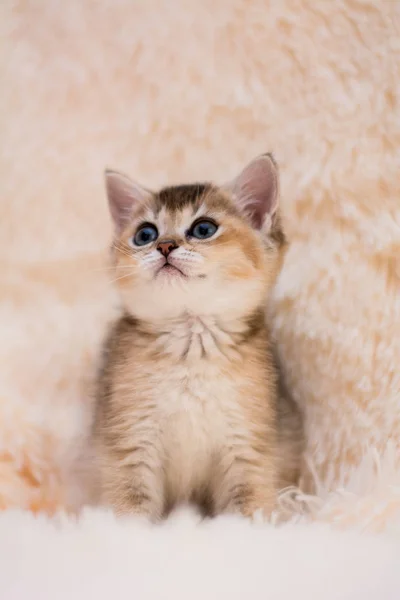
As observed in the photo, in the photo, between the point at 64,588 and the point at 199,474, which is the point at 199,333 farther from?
the point at 64,588

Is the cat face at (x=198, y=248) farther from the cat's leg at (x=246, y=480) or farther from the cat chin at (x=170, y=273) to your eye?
the cat's leg at (x=246, y=480)

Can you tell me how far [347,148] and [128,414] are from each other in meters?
0.54

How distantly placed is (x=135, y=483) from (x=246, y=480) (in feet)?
0.49

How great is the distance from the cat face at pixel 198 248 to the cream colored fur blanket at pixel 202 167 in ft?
0.41

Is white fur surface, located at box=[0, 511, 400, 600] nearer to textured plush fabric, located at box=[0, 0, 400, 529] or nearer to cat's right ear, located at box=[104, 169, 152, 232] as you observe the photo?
textured plush fabric, located at box=[0, 0, 400, 529]

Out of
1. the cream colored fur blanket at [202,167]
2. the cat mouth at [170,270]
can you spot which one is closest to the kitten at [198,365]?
the cat mouth at [170,270]

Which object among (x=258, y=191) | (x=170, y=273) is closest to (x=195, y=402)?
(x=170, y=273)

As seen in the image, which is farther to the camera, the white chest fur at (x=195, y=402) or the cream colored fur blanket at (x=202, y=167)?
the cream colored fur blanket at (x=202, y=167)

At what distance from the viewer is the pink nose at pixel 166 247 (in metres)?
0.89

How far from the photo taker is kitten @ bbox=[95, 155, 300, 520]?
0.91 meters

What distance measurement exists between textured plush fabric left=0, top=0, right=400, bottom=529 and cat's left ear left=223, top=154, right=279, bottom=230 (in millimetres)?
130

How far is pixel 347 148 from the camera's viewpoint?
1.08 m

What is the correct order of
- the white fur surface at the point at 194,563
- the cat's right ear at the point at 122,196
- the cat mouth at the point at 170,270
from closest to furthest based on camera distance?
the white fur surface at the point at 194,563, the cat mouth at the point at 170,270, the cat's right ear at the point at 122,196

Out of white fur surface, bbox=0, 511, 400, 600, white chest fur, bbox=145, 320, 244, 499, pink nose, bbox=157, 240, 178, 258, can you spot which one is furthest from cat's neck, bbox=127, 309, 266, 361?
white fur surface, bbox=0, 511, 400, 600
